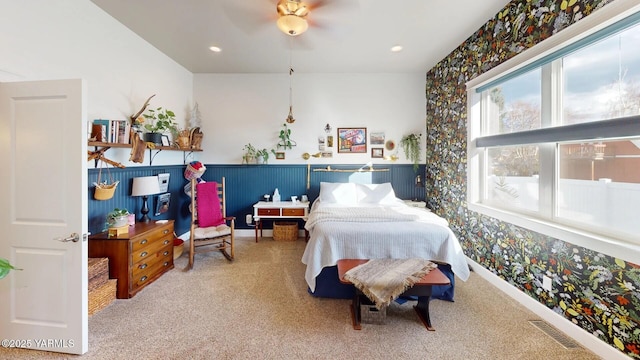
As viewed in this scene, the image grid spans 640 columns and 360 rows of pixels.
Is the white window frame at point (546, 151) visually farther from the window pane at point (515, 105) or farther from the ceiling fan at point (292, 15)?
the ceiling fan at point (292, 15)

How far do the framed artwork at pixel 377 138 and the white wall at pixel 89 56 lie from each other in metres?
3.48

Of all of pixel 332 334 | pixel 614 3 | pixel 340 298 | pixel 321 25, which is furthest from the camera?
pixel 321 25

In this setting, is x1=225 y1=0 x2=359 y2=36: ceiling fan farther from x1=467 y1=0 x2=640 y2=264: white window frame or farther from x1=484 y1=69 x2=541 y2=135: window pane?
x1=484 y1=69 x2=541 y2=135: window pane

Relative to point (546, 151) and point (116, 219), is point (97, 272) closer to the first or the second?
point (116, 219)

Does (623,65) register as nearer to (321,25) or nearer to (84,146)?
(321,25)

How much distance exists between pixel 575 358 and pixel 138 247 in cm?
388

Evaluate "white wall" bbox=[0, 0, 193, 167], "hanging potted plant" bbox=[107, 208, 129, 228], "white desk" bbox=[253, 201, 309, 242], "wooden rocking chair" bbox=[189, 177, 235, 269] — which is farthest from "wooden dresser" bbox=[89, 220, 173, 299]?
"white desk" bbox=[253, 201, 309, 242]

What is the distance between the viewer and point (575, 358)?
171 centimetres

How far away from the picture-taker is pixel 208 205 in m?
3.59

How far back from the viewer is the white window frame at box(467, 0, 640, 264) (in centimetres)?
162

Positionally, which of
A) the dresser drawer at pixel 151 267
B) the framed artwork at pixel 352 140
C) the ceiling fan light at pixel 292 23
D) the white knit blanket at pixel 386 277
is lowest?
the dresser drawer at pixel 151 267

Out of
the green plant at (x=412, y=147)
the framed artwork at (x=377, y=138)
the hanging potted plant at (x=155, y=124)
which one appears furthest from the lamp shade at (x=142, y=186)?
the green plant at (x=412, y=147)

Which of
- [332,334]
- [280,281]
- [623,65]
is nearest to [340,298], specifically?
[332,334]

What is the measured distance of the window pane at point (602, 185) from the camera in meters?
1.65
